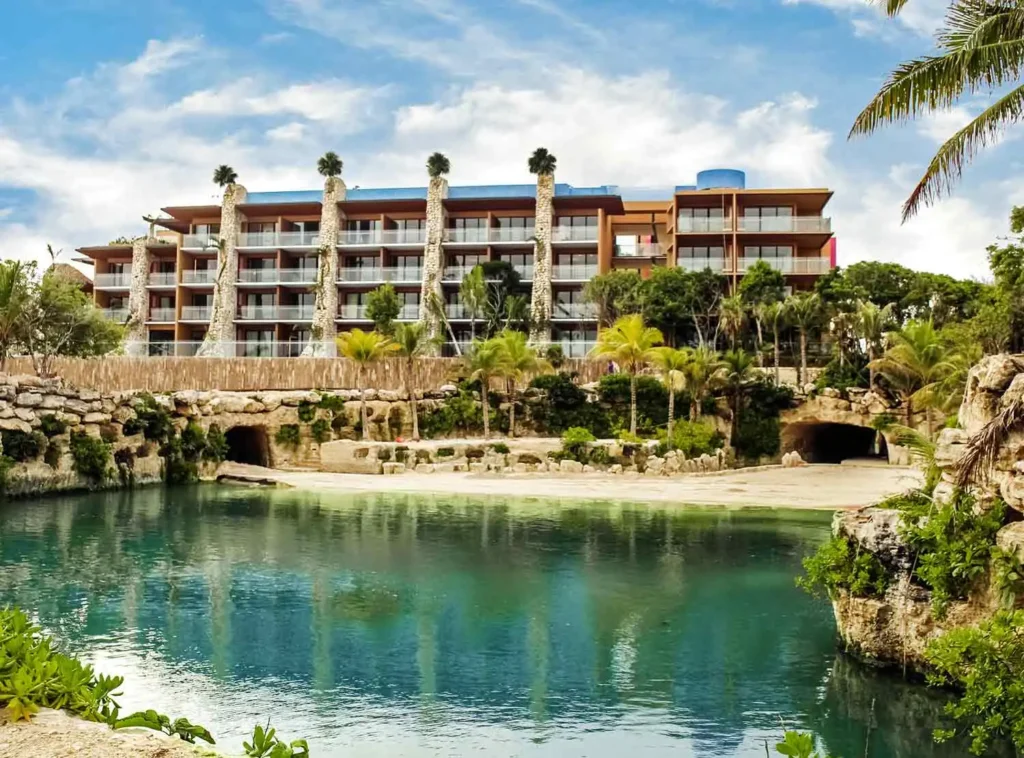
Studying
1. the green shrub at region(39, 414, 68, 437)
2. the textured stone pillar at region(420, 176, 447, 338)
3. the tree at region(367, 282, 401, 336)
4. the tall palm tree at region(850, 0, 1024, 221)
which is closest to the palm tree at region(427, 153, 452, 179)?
the textured stone pillar at region(420, 176, 447, 338)

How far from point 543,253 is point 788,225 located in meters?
14.5

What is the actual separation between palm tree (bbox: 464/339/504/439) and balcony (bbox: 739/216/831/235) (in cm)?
2002

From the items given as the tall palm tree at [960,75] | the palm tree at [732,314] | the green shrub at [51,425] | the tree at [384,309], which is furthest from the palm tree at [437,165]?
the tall palm tree at [960,75]

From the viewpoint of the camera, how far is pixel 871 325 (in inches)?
1508

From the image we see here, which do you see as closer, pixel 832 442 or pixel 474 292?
pixel 832 442

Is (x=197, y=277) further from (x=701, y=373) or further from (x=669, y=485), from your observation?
(x=669, y=485)

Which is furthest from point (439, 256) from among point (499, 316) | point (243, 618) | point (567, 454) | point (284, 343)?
point (243, 618)

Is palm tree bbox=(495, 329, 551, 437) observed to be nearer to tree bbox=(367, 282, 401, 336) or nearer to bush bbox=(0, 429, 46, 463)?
tree bbox=(367, 282, 401, 336)

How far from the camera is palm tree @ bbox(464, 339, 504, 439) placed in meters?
38.4

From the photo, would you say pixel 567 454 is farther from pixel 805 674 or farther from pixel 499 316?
pixel 805 674

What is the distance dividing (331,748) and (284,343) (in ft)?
148

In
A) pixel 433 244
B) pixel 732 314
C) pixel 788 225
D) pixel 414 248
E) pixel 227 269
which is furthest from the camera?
pixel 227 269

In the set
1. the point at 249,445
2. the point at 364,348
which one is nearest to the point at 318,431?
the point at 364,348

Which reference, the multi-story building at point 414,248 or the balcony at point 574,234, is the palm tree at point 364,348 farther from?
the balcony at point 574,234
